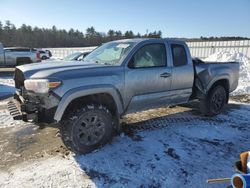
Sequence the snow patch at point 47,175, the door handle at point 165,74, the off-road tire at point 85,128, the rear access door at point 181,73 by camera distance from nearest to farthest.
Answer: the snow patch at point 47,175 → the off-road tire at point 85,128 → the door handle at point 165,74 → the rear access door at point 181,73

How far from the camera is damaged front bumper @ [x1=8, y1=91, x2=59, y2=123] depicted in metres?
3.73

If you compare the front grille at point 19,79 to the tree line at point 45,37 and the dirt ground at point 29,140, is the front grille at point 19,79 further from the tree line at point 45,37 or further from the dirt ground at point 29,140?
the tree line at point 45,37

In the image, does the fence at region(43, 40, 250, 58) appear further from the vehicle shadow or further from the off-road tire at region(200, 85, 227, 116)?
the vehicle shadow

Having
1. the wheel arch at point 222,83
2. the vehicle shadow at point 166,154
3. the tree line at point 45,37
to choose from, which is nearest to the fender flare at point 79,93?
the vehicle shadow at point 166,154

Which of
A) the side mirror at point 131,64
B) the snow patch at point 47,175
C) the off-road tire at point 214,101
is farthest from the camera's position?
the off-road tire at point 214,101

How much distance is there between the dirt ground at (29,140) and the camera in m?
4.16

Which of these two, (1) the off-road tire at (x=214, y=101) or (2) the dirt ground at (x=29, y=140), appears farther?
(1) the off-road tire at (x=214, y=101)

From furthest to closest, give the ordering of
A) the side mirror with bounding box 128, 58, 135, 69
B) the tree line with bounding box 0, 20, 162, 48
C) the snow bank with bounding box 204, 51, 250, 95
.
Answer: the tree line with bounding box 0, 20, 162, 48 < the snow bank with bounding box 204, 51, 250, 95 < the side mirror with bounding box 128, 58, 135, 69

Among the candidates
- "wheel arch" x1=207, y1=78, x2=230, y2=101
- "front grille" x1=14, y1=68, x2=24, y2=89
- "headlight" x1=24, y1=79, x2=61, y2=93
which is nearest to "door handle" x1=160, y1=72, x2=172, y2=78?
"wheel arch" x1=207, y1=78, x2=230, y2=101

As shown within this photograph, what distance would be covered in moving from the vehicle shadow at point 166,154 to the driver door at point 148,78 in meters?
0.62

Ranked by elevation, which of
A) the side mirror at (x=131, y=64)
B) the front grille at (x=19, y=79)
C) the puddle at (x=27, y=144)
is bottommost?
the puddle at (x=27, y=144)

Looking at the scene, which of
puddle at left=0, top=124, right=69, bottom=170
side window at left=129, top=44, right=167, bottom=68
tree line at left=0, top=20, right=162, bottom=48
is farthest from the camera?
tree line at left=0, top=20, right=162, bottom=48

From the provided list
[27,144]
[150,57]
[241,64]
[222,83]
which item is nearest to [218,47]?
[241,64]

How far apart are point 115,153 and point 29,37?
261 feet
